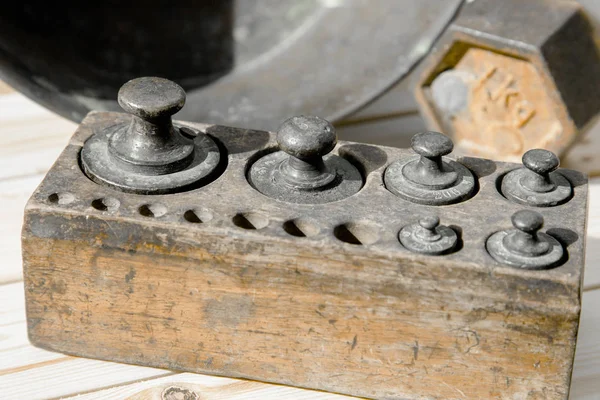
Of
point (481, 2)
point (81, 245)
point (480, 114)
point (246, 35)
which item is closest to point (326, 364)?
point (81, 245)

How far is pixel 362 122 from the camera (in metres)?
1.96

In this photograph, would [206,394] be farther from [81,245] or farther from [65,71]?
[65,71]

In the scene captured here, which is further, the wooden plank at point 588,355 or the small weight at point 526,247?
the wooden plank at point 588,355

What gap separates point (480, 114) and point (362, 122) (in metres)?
0.28

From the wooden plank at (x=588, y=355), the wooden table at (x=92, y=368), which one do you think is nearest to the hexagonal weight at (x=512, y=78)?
the wooden table at (x=92, y=368)

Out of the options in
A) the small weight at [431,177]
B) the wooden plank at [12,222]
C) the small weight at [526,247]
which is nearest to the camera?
the small weight at [526,247]

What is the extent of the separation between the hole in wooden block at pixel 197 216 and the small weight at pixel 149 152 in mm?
47

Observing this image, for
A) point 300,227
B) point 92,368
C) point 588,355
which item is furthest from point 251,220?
point 588,355

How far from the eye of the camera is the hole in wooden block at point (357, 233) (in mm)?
1253

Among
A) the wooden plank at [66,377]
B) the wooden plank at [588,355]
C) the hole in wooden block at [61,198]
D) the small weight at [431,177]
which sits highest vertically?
the small weight at [431,177]

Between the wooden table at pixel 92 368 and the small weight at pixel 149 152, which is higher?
the small weight at pixel 149 152

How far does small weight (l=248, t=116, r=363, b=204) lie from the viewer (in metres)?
1.28

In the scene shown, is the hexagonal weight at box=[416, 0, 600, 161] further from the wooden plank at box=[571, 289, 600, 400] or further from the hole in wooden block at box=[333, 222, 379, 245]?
the hole in wooden block at box=[333, 222, 379, 245]

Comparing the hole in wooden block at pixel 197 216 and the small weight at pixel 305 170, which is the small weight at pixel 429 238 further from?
the hole in wooden block at pixel 197 216
